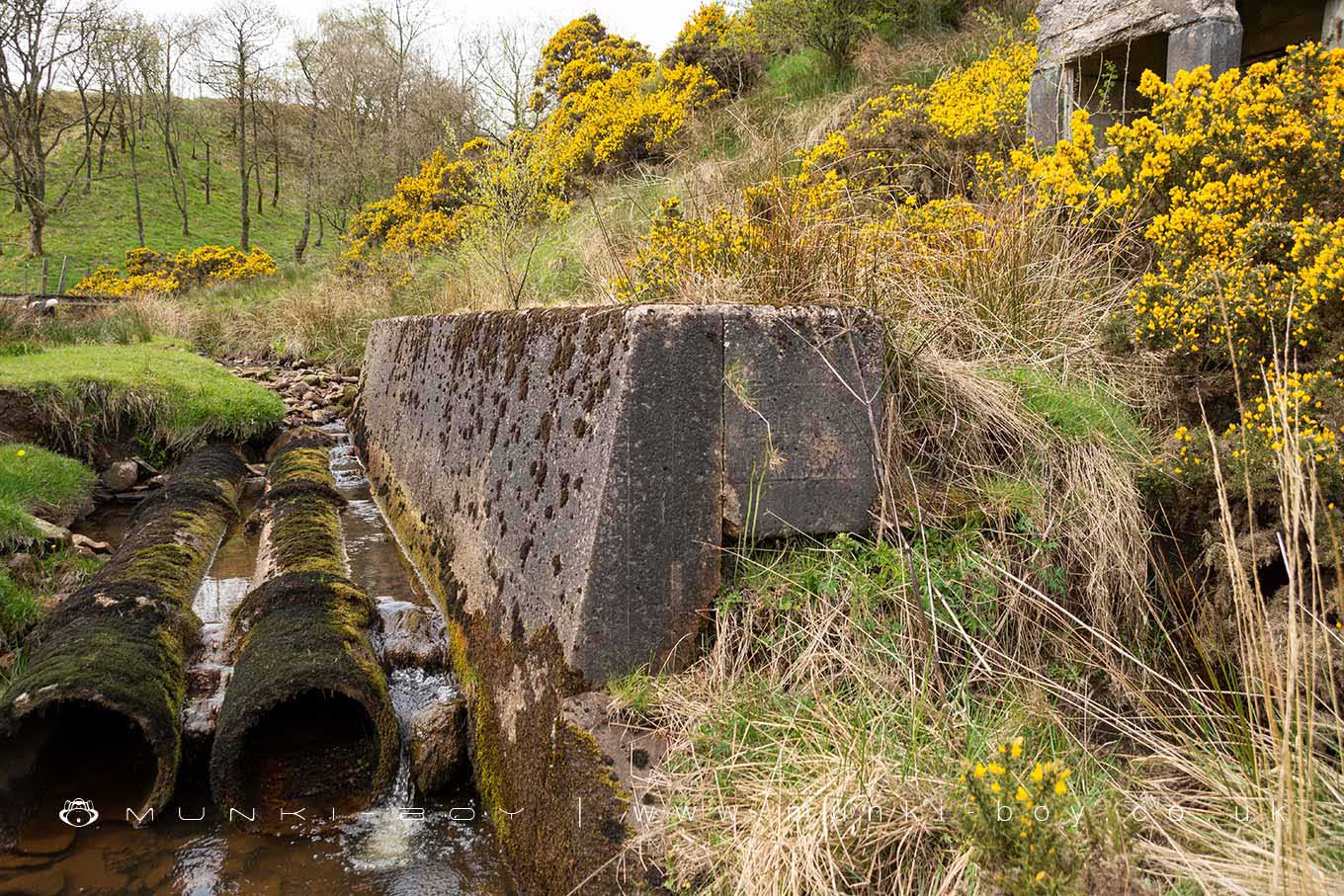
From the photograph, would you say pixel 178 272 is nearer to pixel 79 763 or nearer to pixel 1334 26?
pixel 79 763

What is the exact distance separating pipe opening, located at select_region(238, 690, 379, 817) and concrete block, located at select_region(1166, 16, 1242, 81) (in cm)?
600

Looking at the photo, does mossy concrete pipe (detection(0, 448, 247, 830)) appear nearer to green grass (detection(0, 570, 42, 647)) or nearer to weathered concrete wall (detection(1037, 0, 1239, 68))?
green grass (detection(0, 570, 42, 647))

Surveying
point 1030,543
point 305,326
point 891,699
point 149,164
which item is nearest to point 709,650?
point 891,699

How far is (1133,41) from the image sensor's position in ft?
19.1

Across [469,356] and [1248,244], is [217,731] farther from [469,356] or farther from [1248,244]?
[1248,244]

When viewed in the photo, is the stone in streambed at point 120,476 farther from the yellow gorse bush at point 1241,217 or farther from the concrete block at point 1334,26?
the concrete block at point 1334,26

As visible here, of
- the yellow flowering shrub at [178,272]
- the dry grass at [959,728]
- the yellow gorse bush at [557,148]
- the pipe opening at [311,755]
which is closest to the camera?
the dry grass at [959,728]

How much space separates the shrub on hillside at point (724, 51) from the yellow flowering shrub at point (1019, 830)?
37.6 ft

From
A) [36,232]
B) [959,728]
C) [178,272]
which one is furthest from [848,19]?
[36,232]

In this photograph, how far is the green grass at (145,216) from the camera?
29.6m

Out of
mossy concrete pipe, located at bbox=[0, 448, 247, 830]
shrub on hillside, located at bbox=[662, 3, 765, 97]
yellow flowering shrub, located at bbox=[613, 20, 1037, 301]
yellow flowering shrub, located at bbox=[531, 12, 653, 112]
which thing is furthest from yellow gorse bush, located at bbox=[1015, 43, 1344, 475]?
yellow flowering shrub, located at bbox=[531, 12, 653, 112]

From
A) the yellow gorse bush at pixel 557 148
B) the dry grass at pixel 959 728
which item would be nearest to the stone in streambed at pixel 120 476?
the yellow gorse bush at pixel 557 148

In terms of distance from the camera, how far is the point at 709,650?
250cm

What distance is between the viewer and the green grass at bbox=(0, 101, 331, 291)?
97.2 ft
